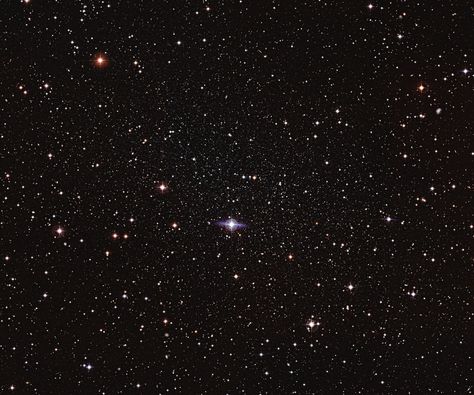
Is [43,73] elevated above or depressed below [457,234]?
above

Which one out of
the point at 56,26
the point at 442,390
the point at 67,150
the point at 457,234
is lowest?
the point at 442,390

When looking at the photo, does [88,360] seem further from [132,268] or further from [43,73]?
[43,73]

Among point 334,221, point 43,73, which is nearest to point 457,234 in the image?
point 334,221

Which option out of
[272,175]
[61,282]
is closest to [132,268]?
[61,282]

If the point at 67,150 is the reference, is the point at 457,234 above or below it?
below

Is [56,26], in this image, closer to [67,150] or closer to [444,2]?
[67,150]

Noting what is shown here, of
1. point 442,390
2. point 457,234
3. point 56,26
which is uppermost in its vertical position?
point 56,26
